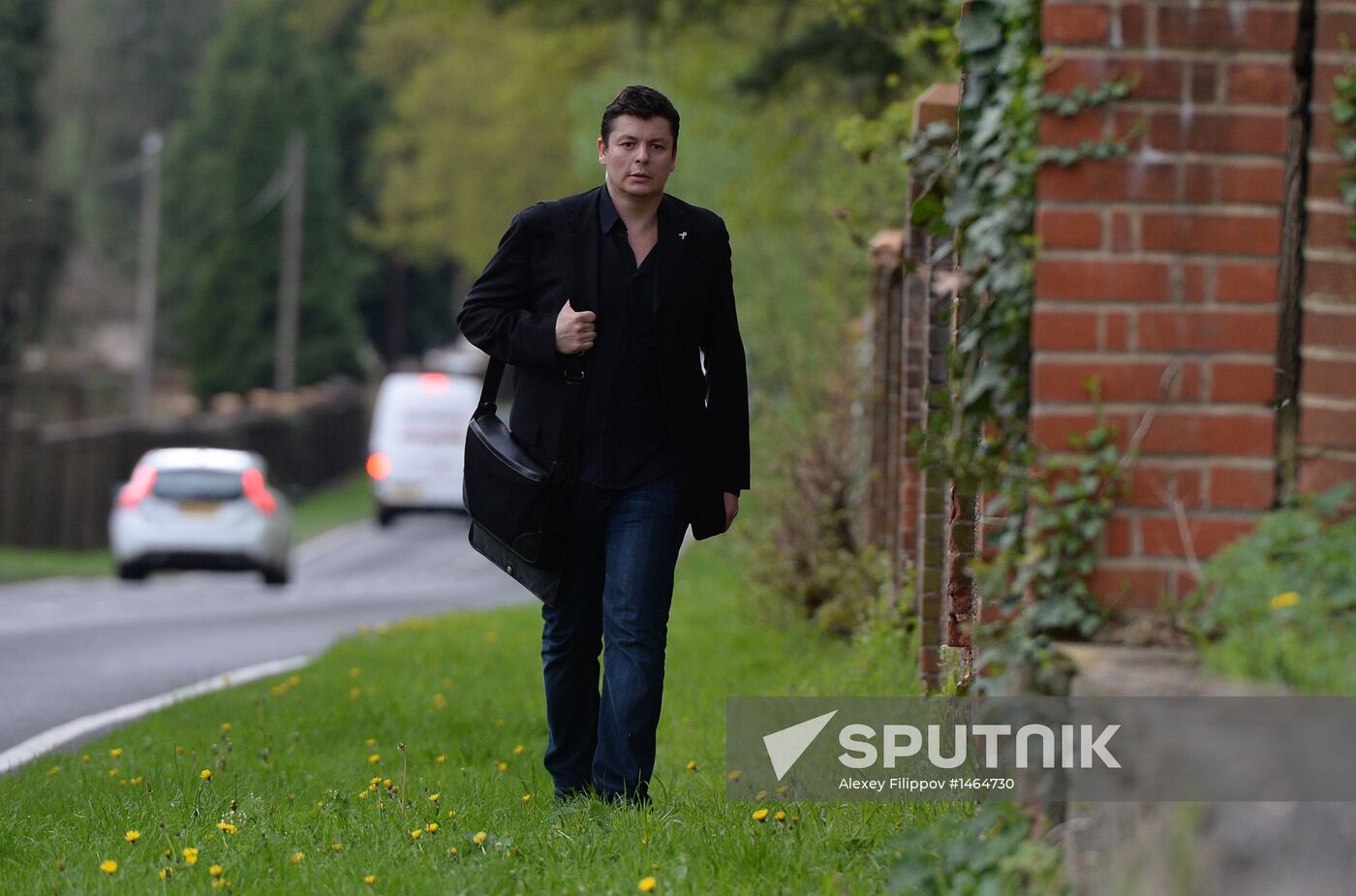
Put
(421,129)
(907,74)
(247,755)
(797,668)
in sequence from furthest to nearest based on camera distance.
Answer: (421,129) < (907,74) < (797,668) < (247,755)

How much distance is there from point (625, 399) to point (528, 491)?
340 millimetres

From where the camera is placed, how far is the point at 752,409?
12125mm

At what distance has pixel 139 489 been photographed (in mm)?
24312

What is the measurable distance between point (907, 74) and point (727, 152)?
13573mm

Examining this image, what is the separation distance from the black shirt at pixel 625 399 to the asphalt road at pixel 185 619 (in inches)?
160

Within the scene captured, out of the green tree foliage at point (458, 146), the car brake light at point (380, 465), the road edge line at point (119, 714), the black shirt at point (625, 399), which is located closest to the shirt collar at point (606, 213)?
the black shirt at point (625, 399)

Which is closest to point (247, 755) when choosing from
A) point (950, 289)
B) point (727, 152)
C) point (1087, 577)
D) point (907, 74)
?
point (950, 289)

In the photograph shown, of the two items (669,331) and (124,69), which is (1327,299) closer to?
(669,331)

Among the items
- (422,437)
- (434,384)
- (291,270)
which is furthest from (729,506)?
(291,270)

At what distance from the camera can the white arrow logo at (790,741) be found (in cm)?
614

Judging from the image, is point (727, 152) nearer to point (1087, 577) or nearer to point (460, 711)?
point (460, 711)

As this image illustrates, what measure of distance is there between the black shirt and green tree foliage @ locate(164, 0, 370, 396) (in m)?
51.3

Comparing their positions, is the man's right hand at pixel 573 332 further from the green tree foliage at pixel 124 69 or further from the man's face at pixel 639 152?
the green tree foliage at pixel 124 69

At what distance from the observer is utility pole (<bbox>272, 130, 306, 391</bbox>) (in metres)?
Result: 54.6
